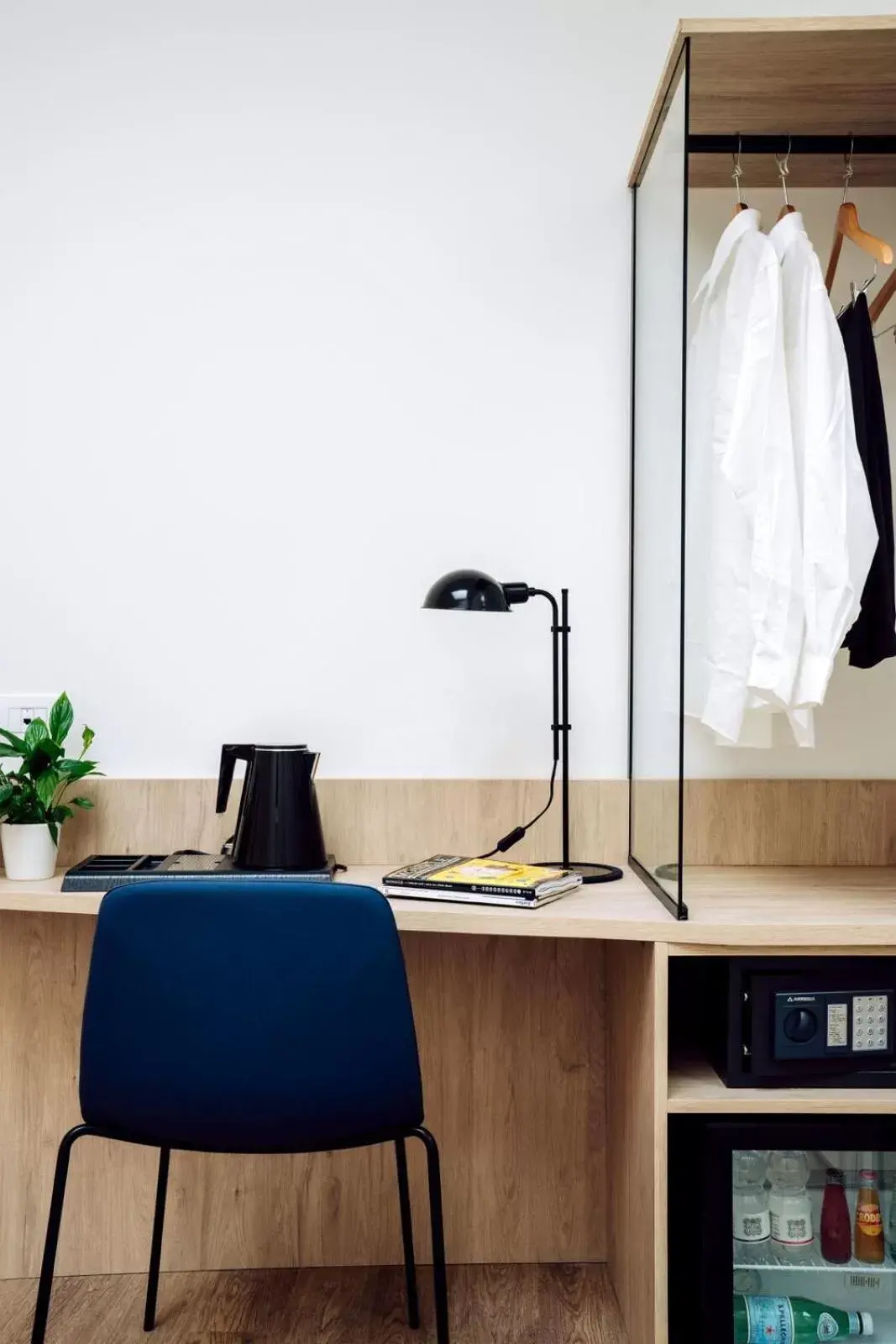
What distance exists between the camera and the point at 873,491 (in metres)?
1.77

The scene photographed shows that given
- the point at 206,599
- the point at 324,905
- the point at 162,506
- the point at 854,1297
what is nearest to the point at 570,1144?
the point at 854,1297

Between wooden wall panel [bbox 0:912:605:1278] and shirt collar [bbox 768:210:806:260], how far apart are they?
3.97 feet

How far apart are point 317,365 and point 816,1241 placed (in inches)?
65.0

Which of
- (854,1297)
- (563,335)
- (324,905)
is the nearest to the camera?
(324,905)

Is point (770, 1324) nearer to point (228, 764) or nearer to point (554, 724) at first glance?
point (554, 724)

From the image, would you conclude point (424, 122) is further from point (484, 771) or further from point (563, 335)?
point (484, 771)

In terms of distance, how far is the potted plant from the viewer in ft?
6.22

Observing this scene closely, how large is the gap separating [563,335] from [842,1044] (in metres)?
1.28

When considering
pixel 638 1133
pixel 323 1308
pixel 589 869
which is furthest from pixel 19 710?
pixel 638 1133

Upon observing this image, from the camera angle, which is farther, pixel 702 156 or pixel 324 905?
pixel 702 156

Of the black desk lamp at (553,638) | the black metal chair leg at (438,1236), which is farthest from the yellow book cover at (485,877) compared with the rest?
the black metal chair leg at (438,1236)

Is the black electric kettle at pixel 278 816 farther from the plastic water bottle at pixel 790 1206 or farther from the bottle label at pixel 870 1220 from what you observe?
the bottle label at pixel 870 1220

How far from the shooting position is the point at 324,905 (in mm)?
1411

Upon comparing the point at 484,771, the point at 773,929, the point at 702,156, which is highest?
the point at 702,156
